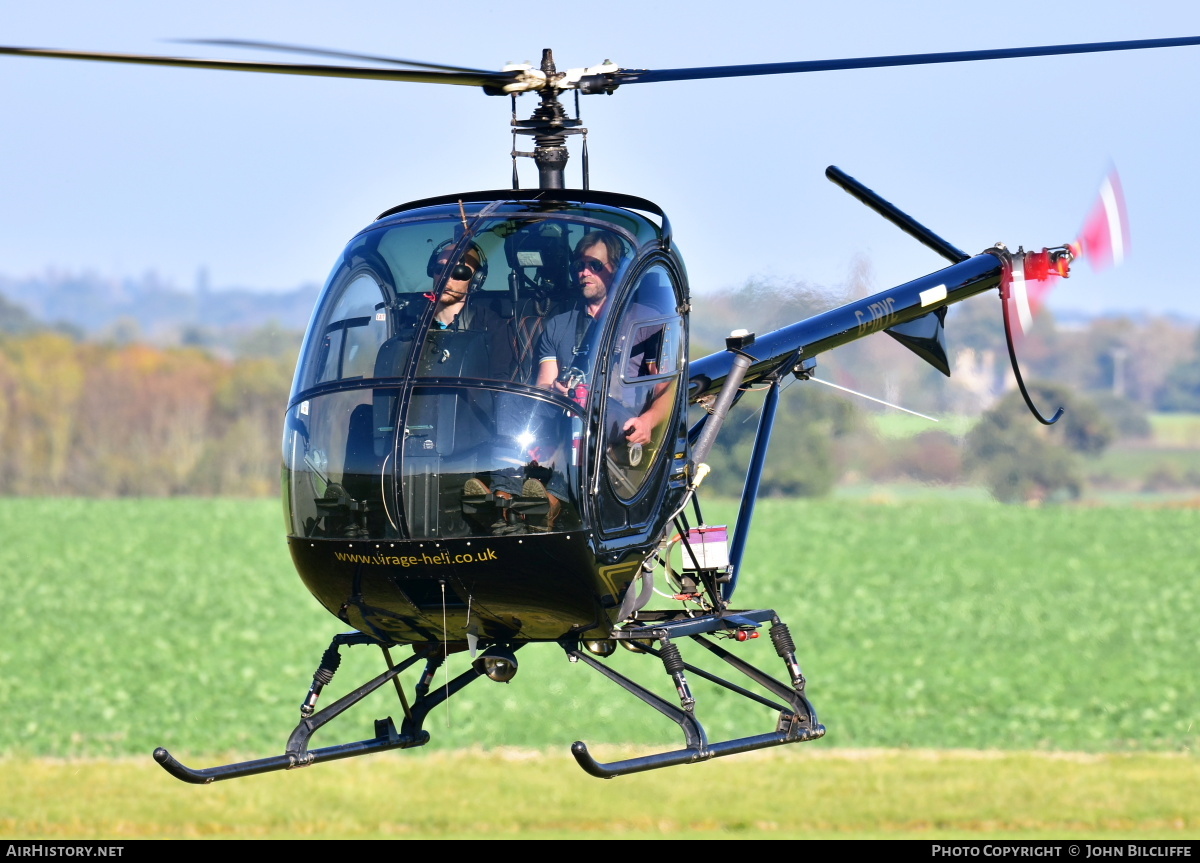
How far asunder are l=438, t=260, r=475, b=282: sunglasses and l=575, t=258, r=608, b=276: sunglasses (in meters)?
0.52

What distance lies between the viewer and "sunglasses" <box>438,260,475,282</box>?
765 cm

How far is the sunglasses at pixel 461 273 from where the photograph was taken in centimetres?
765

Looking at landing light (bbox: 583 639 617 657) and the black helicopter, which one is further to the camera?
landing light (bbox: 583 639 617 657)

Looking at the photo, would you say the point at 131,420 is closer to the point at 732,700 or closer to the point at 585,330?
the point at 732,700

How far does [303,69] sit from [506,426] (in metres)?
1.96

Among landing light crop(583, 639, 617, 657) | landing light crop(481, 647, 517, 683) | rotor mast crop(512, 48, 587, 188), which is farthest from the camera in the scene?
rotor mast crop(512, 48, 587, 188)

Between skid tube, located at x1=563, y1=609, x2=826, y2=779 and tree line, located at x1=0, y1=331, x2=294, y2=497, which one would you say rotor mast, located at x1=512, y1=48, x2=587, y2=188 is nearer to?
skid tube, located at x1=563, y1=609, x2=826, y2=779

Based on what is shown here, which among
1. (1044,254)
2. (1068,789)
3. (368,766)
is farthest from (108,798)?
(1044,254)

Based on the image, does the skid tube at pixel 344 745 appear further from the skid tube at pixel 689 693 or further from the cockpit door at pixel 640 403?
the cockpit door at pixel 640 403

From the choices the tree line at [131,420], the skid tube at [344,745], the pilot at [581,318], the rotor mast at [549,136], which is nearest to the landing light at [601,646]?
the skid tube at [344,745]

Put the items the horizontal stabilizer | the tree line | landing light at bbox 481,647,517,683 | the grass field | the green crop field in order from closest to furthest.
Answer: landing light at bbox 481,647,517,683 → the horizontal stabilizer → the grass field → the green crop field → the tree line

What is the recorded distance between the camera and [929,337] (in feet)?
37.2

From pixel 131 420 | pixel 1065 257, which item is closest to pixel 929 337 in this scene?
pixel 1065 257

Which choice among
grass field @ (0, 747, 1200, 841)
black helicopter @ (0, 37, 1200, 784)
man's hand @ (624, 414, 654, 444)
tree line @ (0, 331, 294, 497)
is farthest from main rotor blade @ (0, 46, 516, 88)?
tree line @ (0, 331, 294, 497)
